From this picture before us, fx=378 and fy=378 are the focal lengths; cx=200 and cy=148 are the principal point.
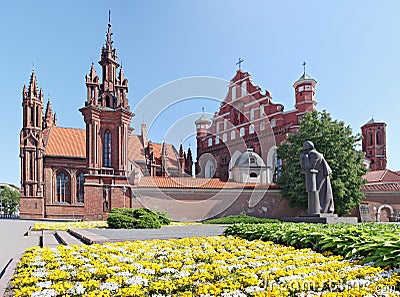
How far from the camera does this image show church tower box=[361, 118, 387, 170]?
5825 centimetres

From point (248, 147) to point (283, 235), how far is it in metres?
34.8

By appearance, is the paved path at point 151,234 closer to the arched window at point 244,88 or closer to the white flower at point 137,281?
the white flower at point 137,281

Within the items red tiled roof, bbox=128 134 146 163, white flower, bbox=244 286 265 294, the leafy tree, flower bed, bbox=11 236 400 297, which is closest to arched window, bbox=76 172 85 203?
red tiled roof, bbox=128 134 146 163

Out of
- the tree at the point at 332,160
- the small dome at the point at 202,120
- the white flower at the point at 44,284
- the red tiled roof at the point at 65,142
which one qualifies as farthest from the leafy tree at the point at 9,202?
the white flower at the point at 44,284

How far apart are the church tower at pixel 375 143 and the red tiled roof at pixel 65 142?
41.9 metres

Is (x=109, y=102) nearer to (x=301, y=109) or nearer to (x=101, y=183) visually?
(x=101, y=183)

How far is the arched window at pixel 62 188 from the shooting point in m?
43.4

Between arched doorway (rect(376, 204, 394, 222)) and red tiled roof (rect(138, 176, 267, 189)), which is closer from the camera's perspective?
red tiled roof (rect(138, 176, 267, 189))

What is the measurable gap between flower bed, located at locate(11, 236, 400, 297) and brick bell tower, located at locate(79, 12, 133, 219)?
23.4 m

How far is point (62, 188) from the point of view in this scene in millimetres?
43625

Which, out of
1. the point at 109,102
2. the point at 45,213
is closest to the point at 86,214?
the point at 109,102

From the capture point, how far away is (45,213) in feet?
139

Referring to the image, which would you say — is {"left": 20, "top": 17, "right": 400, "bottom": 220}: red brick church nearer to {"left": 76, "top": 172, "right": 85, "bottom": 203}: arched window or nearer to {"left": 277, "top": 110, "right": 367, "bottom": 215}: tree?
{"left": 76, "top": 172, "right": 85, "bottom": 203}: arched window

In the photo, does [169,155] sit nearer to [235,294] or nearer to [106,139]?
[106,139]
